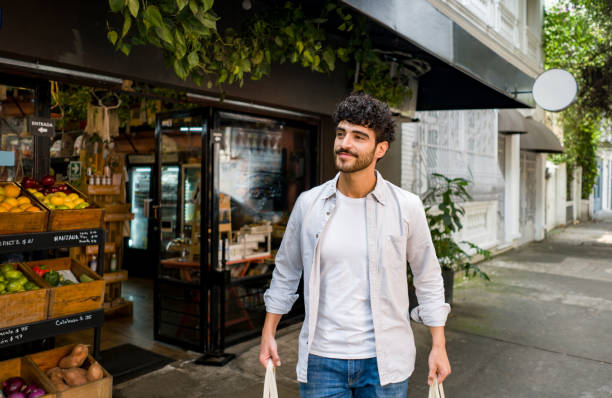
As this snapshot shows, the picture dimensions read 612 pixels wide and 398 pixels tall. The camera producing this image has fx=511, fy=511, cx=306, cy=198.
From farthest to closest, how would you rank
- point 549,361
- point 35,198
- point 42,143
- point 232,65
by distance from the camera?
1. point 549,361
2. point 232,65
3. point 42,143
4. point 35,198

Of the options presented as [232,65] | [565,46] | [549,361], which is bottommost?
[549,361]

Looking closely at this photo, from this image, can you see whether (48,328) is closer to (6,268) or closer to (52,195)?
(6,268)

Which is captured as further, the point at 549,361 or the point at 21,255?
the point at 549,361

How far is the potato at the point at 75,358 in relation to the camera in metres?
3.61

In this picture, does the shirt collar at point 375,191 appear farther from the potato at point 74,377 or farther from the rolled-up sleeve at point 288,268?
the potato at point 74,377

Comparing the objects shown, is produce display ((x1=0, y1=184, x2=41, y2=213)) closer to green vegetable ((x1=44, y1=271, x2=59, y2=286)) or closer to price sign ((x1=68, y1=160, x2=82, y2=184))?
green vegetable ((x1=44, y1=271, x2=59, y2=286))

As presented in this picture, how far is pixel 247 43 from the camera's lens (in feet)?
13.9

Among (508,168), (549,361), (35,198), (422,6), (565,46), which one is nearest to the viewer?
(35,198)

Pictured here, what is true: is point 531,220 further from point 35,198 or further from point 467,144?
point 35,198

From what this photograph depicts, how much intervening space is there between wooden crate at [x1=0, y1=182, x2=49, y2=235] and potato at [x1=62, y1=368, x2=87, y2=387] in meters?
1.00

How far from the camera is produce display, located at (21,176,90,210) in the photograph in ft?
11.7

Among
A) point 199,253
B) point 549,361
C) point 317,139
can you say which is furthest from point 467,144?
point 199,253

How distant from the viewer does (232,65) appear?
3.99 meters

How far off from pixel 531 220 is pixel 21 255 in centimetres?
1410
